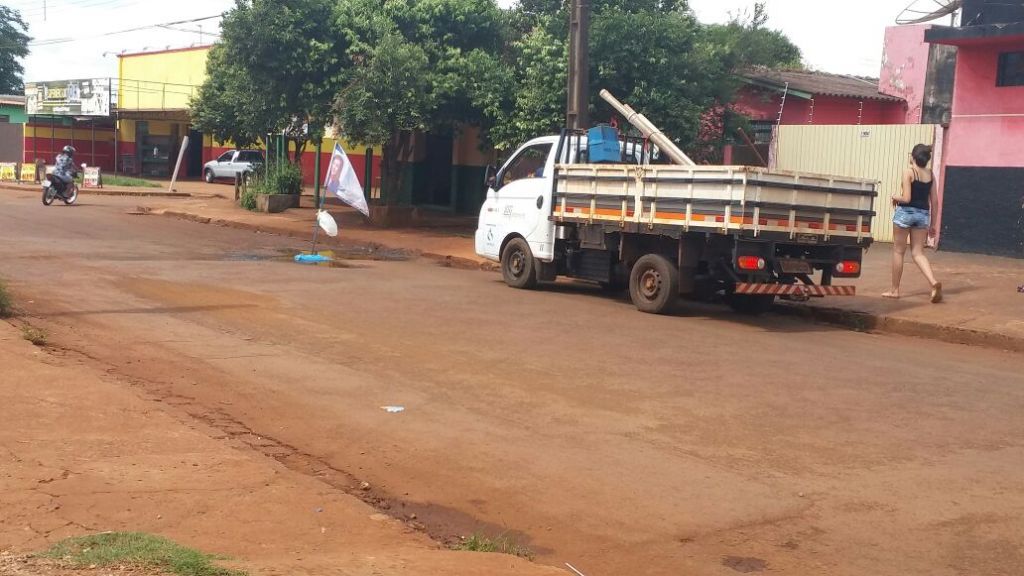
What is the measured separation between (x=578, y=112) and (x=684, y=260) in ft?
17.0

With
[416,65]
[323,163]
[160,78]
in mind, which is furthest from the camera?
[160,78]

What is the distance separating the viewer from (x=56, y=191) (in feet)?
93.6

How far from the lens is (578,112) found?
17156 millimetres

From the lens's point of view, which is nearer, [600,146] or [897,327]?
[897,327]

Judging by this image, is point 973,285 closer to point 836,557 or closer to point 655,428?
point 655,428

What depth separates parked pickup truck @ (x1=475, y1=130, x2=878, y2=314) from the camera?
12.1m

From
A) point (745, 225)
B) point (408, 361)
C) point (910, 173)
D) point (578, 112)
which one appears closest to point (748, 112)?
point (578, 112)

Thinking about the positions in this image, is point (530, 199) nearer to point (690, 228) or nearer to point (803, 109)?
point (690, 228)

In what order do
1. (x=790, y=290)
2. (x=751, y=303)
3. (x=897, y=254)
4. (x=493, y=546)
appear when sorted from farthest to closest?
1. (x=897, y=254)
2. (x=751, y=303)
3. (x=790, y=290)
4. (x=493, y=546)

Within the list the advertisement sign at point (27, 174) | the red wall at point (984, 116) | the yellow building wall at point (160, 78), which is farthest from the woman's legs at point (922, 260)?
the yellow building wall at point (160, 78)

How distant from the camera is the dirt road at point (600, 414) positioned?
5.45m

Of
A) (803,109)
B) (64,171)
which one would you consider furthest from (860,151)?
(64,171)

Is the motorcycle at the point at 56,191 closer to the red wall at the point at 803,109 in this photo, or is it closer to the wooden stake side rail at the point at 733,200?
the red wall at the point at 803,109

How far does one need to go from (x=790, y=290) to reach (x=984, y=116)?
377 inches
